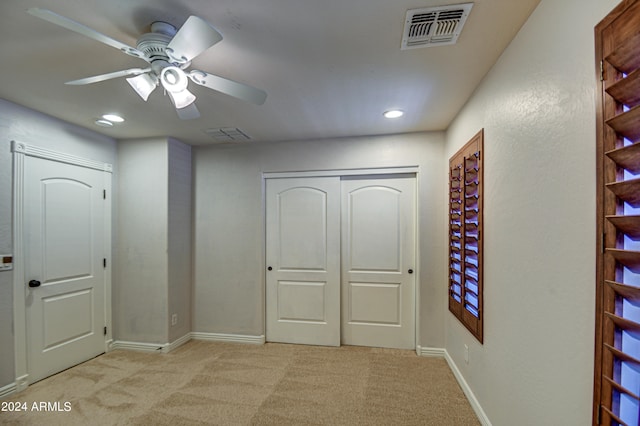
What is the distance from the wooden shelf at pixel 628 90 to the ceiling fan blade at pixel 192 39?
1368 millimetres

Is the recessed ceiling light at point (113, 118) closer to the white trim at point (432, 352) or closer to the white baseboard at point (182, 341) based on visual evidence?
the white baseboard at point (182, 341)

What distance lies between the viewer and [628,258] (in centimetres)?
80

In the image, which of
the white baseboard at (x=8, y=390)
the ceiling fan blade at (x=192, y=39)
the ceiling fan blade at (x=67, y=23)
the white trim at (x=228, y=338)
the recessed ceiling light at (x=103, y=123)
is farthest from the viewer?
the white trim at (x=228, y=338)

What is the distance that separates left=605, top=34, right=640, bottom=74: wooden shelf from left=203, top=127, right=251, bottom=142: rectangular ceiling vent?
2.79m

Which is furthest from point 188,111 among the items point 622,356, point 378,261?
point 378,261

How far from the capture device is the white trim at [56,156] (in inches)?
94.9

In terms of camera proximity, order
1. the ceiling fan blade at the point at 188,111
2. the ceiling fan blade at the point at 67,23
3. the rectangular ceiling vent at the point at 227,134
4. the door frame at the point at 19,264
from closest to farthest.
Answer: the ceiling fan blade at the point at 67,23
the ceiling fan blade at the point at 188,111
the door frame at the point at 19,264
the rectangular ceiling vent at the point at 227,134

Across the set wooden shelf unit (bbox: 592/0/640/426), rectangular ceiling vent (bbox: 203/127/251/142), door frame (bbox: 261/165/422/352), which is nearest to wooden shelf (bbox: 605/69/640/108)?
wooden shelf unit (bbox: 592/0/640/426)

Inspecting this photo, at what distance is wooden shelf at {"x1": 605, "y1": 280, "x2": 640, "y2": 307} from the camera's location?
2.54 ft

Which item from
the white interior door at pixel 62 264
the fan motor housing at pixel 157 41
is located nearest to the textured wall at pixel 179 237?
the white interior door at pixel 62 264

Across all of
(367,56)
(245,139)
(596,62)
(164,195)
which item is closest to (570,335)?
(596,62)

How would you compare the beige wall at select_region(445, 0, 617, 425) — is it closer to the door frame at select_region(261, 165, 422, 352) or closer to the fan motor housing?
the door frame at select_region(261, 165, 422, 352)

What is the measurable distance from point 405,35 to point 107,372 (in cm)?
371

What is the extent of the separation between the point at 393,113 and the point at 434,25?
1151mm
